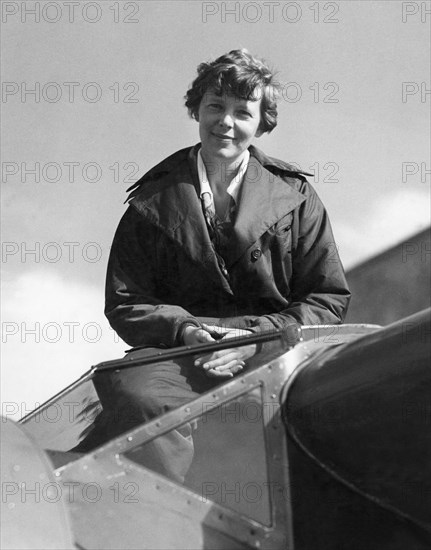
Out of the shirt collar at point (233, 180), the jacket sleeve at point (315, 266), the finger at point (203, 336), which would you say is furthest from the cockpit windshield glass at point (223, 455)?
the shirt collar at point (233, 180)

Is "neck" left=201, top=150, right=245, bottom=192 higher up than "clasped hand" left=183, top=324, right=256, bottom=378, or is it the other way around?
"neck" left=201, top=150, right=245, bottom=192

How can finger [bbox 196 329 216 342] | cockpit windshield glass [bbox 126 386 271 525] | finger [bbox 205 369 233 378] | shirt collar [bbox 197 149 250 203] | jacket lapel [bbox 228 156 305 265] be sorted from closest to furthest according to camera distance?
cockpit windshield glass [bbox 126 386 271 525] < finger [bbox 205 369 233 378] < finger [bbox 196 329 216 342] < jacket lapel [bbox 228 156 305 265] < shirt collar [bbox 197 149 250 203]

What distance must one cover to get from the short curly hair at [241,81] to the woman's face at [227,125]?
0.10ft

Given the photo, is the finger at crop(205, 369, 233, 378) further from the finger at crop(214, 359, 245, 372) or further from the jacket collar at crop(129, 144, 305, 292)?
the jacket collar at crop(129, 144, 305, 292)

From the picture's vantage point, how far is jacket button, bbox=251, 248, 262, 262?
128 inches

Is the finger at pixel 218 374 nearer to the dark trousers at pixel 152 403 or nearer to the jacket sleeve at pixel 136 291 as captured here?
the dark trousers at pixel 152 403

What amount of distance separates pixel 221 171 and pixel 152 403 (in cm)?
137

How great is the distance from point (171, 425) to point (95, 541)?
35 cm

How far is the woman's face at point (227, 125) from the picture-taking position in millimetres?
3373

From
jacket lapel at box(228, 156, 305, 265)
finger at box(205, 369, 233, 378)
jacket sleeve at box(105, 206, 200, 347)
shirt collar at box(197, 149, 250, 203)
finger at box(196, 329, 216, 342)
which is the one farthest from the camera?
shirt collar at box(197, 149, 250, 203)

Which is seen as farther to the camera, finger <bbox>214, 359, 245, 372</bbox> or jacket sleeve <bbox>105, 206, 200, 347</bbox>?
jacket sleeve <bbox>105, 206, 200, 347</bbox>

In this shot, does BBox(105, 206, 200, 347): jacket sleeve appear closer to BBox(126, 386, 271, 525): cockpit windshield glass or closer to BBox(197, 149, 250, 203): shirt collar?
BBox(197, 149, 250, 203): shirt collar

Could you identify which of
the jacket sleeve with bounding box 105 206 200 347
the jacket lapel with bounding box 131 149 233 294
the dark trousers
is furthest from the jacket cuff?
the dark trousers

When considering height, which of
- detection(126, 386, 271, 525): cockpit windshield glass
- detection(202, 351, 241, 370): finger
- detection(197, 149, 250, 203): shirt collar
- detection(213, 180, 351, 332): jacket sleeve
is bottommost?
detection(126, 386, 271, 525): cockpit windshield glass
